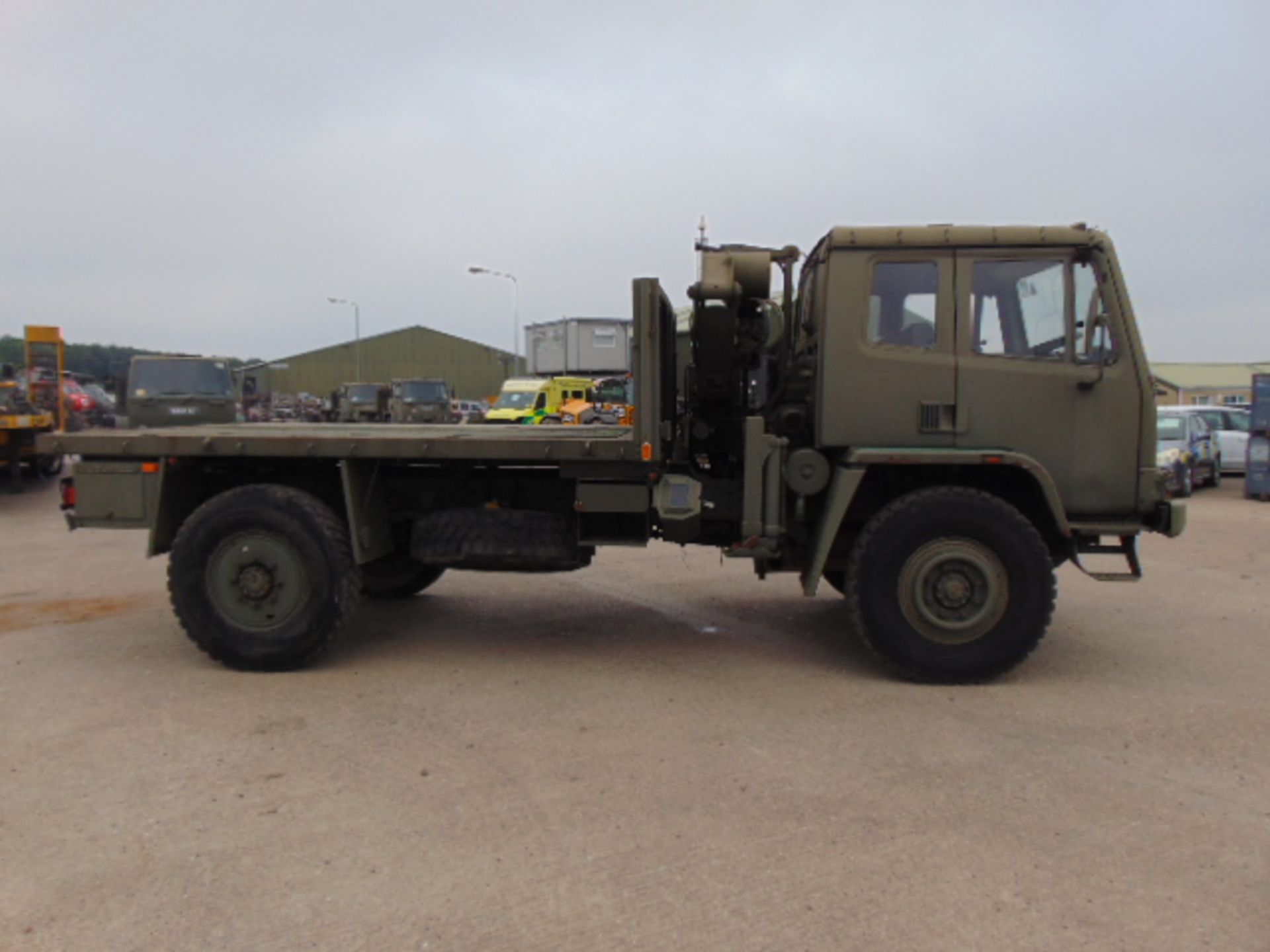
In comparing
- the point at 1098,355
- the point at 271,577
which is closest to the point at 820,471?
the point at 1098,355

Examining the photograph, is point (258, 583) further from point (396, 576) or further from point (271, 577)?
point (396, 576)

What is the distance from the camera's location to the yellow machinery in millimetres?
14250

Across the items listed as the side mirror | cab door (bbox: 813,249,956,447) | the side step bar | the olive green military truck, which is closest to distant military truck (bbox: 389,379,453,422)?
the olive green military truck

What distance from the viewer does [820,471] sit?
5.56 metres

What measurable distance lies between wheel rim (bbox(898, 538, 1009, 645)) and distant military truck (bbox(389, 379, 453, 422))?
83.8 ft

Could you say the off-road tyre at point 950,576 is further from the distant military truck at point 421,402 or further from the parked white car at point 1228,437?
the distant military truck at point 421,402

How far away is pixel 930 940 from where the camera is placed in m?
2.88

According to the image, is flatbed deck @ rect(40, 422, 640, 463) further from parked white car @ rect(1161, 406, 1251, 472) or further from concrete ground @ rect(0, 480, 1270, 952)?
parked white car @ rect(1161, 406, 1251, 472)

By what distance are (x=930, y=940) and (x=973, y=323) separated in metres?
3.61

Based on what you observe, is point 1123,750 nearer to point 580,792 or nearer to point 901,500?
point 901,500

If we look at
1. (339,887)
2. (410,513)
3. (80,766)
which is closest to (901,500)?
(410,513)

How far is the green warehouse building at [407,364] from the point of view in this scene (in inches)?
2840

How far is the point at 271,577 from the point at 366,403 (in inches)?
1088

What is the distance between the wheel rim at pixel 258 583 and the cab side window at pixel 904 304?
3873mm
